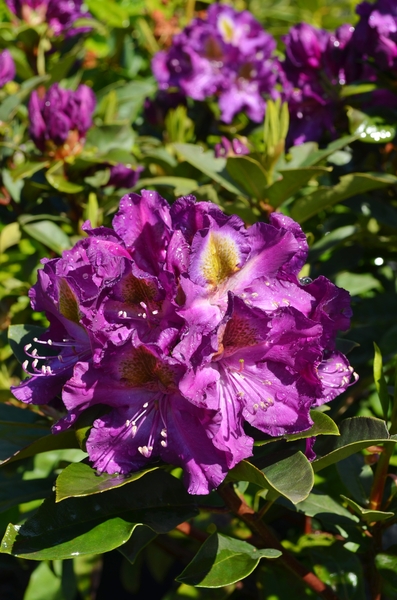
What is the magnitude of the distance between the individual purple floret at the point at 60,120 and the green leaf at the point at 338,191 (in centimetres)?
59

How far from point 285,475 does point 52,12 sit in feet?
5.93

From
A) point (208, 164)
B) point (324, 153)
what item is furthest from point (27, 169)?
point (324, 153)

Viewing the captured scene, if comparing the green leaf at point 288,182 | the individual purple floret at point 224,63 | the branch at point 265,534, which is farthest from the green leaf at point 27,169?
the branch at point 265,534

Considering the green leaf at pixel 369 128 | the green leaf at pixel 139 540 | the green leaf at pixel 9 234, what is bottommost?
the green leaf at pixel 139 540

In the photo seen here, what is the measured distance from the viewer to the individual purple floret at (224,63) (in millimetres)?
2057

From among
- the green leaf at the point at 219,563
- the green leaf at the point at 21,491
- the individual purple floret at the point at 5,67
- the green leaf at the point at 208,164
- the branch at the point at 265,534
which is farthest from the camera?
the individual purple floret at the point at 5,67

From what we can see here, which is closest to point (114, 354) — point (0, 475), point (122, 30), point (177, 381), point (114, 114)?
point (177, 381)

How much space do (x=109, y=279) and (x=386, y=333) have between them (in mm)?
774

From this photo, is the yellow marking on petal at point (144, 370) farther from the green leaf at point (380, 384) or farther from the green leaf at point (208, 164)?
the green leaf at point (208, 164)

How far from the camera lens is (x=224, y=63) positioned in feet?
6.94

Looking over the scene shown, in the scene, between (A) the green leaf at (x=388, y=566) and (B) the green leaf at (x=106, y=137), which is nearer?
(A) the green leaf at (x=388, y=566)

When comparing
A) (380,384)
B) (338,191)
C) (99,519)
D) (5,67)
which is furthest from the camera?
(5,67)

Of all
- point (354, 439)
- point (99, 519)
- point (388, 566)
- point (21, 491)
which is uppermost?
point (354, 439)

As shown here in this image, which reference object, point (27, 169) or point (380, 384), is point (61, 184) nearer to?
point (27, 169)
